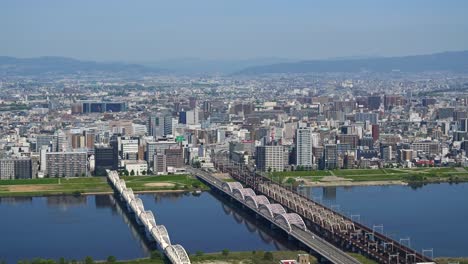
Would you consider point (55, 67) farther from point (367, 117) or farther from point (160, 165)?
point (160, 165)

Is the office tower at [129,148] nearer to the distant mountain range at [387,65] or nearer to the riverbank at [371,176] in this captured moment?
the riverbank at [371,176]

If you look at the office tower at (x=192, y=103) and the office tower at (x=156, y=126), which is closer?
the office tower at (x=156, y=126)

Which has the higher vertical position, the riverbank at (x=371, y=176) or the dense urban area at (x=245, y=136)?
the dense urban area at (x=245, y=136)

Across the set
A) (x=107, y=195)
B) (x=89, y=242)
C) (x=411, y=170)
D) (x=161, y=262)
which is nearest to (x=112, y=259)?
(x=161, y=262)

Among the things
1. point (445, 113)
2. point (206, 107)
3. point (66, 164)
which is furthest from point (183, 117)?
point (66, 164)

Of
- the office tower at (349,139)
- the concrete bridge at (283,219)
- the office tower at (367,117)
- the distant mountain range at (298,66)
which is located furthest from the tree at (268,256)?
the distant mountain range at (298,66)

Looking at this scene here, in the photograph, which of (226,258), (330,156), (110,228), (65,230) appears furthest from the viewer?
(330,156)

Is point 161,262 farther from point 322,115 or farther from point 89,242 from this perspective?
point 322,115
